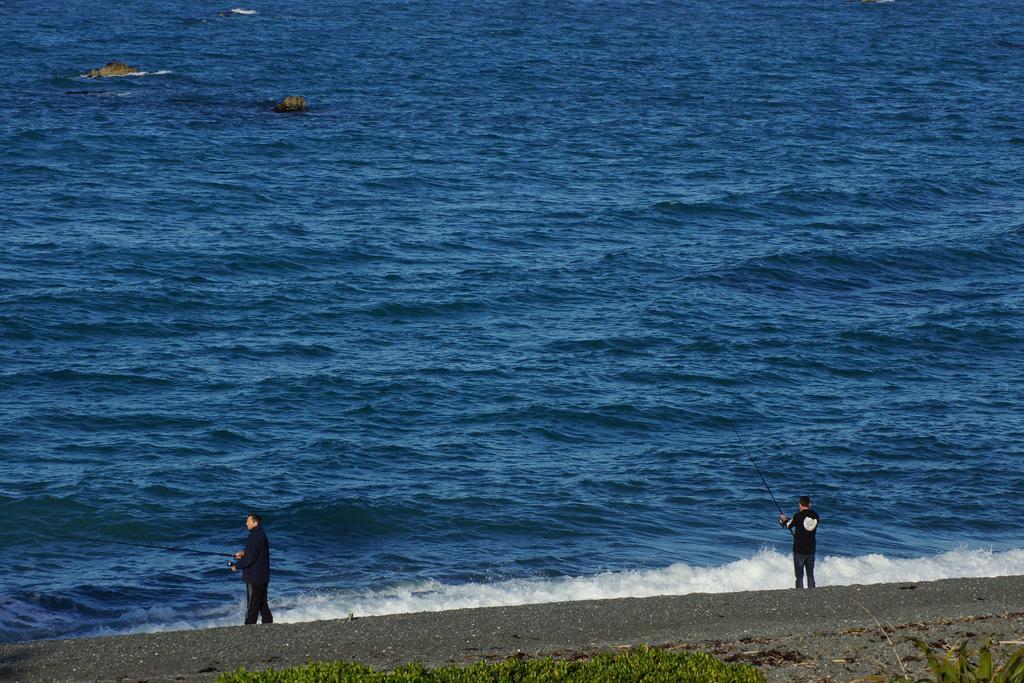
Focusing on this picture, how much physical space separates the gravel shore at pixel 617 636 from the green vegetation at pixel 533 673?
65.9 inches

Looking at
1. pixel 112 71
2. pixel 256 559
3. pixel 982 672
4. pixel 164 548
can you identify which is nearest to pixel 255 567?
pixel 256 559

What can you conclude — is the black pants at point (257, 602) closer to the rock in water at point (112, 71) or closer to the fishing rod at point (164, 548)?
the fishing rod at point (164, 548)

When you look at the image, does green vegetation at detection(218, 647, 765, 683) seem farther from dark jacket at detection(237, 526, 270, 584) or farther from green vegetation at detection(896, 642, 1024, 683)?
dark jacket at detection(237, 526, 270, 584)

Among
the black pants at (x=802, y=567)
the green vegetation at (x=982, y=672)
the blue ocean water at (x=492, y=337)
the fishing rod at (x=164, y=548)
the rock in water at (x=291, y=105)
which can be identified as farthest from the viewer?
the rock in water at (x=291, y=105)

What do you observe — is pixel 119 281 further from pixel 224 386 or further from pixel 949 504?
pixel 949 504

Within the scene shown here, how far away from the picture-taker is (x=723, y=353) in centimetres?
3162

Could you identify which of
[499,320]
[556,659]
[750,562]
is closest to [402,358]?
[499,320]

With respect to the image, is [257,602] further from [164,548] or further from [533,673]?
[533,673]

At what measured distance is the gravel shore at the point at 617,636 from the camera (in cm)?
1390

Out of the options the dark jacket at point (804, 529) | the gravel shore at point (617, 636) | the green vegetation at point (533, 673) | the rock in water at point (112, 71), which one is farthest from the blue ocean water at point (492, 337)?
the green vegetation at point (533, 673)

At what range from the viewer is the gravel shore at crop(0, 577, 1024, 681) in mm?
13898

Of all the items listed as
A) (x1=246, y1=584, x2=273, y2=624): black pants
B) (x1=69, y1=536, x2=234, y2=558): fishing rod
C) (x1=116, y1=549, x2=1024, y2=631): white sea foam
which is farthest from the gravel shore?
(x1=69, y1=536, x2=234, y2=558): fishing rod

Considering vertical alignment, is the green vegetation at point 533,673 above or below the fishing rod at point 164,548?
above

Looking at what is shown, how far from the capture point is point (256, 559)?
656 inches
